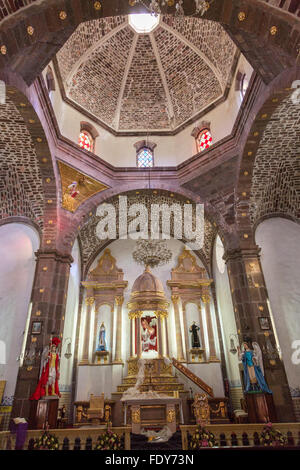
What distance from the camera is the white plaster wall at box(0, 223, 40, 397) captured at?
1054 centimetres

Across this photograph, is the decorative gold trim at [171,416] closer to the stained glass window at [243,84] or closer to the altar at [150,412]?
the altar at [150,412]

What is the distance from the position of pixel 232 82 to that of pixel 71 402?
50.2 ft

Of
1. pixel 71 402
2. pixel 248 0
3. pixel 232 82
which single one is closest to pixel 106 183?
pixel 232 82

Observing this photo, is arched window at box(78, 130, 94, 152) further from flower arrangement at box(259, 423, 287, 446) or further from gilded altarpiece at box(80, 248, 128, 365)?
flower arrangement at box(259, 423, 287, 446)

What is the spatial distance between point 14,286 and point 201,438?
28.0 feet

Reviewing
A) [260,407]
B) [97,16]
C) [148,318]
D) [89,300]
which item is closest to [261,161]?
[97,16]

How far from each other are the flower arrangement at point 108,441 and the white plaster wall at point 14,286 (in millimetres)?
5043

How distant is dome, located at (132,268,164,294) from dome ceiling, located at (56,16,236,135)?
740 centimetres

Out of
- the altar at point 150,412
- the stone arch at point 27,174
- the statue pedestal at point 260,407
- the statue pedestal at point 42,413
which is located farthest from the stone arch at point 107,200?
the altar at point 150,412

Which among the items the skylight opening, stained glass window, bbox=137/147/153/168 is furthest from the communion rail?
the skylight opening

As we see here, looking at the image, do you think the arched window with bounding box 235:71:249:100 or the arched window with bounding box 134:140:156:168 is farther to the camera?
the arched window with bounding box 134:140:156:168

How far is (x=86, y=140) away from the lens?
14.2m

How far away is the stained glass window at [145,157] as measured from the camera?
14891mm

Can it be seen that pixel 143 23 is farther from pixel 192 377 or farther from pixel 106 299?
pixel 192 377
